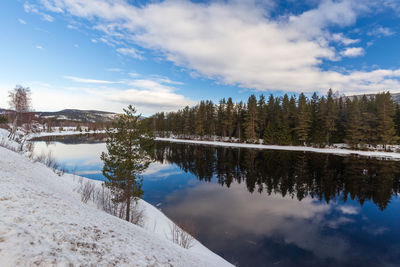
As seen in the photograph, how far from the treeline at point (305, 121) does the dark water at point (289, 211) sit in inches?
844

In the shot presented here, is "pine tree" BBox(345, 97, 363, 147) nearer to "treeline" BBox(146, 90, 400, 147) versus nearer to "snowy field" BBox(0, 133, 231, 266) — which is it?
"treeline" BBox(146, 90, 400, 147)

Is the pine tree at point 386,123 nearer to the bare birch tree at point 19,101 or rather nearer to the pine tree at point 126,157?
the pine tree at point 126,157

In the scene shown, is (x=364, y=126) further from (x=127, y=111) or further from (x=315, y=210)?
(x=127, y=111)

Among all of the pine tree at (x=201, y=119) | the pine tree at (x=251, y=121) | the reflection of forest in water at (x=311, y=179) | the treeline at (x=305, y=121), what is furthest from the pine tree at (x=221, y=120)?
the reflection of forest in water at (x=311, y=179)

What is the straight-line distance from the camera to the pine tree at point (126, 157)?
14.0 meters

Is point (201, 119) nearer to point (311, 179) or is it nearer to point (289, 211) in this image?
point (311, 179)

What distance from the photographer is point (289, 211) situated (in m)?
16.8

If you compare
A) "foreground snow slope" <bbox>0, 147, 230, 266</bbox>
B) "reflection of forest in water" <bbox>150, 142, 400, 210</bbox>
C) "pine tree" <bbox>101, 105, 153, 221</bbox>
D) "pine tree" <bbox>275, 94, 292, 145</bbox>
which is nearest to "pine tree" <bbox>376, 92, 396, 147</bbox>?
"pine tree" <bbox>275, 94, 292, 145</bbox>

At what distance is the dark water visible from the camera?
11109 mm

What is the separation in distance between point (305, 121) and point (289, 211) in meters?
51.7

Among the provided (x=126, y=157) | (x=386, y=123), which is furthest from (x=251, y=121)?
(x=126, y=157)

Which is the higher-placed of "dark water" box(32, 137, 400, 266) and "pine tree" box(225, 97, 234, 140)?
"pine tree" box(225, 97, 234, 140)

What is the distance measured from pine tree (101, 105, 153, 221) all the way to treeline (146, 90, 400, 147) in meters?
23.7

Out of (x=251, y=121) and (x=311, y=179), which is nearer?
(x=311, y=179)
